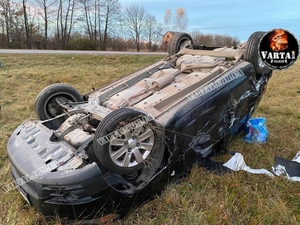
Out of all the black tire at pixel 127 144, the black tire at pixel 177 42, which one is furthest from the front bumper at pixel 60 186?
the black tire at pixel 177 42

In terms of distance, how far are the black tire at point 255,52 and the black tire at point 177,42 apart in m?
1.28

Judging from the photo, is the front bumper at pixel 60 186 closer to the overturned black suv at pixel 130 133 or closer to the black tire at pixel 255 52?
the overturned black suv at pixel 130 133

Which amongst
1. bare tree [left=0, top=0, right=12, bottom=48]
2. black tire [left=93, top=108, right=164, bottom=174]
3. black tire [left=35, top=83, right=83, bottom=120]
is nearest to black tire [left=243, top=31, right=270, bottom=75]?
black tire [left=93, top=108, right=164, bottom=174]

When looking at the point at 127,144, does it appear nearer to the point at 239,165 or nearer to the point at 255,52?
the point at 239,165

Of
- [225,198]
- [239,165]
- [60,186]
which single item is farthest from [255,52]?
[60,186]

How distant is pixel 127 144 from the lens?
2.26m

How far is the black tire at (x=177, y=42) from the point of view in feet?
15.0

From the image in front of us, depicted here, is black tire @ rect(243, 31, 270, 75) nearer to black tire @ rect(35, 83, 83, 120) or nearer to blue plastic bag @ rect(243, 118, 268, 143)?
blue plastic bag @ rect(243, 118, 268, 143)

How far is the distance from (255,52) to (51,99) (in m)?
2.73

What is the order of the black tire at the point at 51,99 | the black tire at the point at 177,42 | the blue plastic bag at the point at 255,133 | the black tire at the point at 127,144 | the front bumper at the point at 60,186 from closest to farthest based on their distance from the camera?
1. the front bumper at the point at 60,186
2. the black tire at the point at 127,144
3. the black tire at the point at 51,99
4. the blue plastic bag at the point at 255,133
5. the black tire at the point at 177,42

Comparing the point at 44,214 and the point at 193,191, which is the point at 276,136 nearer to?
the point at 193,191

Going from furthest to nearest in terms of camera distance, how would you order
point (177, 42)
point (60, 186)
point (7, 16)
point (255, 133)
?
point (7, 16) < point (177, 42) < point (255, 133) < point (60, 186)

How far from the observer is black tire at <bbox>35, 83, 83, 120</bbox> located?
3.39 m

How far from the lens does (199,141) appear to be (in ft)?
9.39
